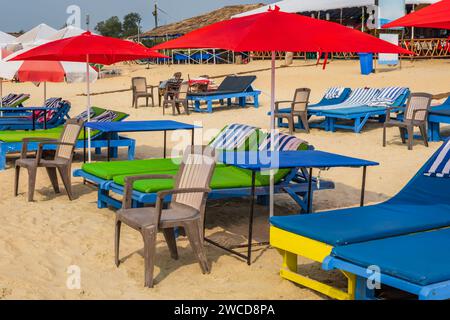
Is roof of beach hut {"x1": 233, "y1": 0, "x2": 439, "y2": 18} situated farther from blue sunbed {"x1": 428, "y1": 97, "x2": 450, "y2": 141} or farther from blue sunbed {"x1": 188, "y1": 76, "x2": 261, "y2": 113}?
blue sunbed {"x1": 428, "y1": 97, "x2": 450, "y2": 141}

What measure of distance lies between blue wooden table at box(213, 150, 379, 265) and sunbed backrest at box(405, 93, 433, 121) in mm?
5514

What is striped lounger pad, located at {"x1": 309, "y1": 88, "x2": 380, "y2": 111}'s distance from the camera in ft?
45.7

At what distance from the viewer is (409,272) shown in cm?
382

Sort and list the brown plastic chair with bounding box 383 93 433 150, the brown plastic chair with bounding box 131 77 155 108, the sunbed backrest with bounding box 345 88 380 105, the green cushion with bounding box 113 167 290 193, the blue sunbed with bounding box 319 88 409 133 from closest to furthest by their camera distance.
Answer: the green cushion with bounding box 113 167 290 193
the brown plastic chair with bounding box 383 93 433 150
the blue sunbed with bounding box 319 88 409 133
the sunbed backrest with bounding box 345 88 380 105
the brown plastic chair with bounding box 131 77 155 108

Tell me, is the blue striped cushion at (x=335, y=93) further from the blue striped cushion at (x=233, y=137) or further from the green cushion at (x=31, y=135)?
the blue striped cushion at (x=233, y=137)

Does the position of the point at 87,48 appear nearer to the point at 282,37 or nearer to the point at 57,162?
the point at 57,162

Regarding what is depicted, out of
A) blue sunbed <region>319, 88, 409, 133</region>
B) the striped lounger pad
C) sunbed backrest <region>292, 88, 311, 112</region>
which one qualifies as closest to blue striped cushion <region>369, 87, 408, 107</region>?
blue sunbed <region>319, 88, 409, 133</region>

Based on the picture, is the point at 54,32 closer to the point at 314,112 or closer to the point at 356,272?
the point at 314,112

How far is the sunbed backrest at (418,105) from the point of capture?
11.6 metres

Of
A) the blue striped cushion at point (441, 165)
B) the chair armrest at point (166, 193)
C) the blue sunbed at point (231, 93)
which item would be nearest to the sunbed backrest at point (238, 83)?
the blue sunbed at point (231, 93)

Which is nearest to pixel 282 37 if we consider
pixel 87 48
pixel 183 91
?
pixel 87 48
